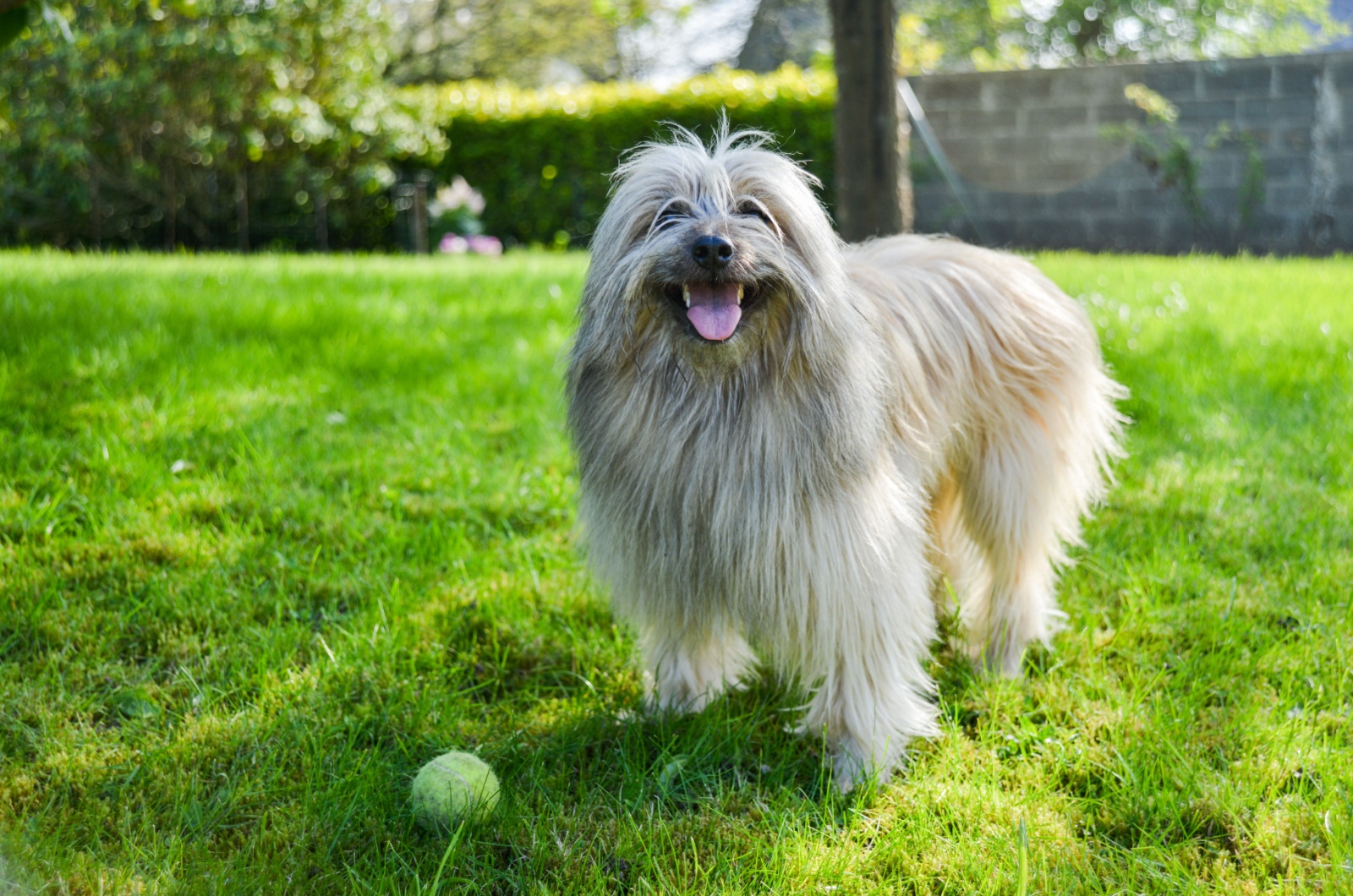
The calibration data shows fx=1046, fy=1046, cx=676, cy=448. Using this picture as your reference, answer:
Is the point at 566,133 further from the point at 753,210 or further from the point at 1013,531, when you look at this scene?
the point at 753,210

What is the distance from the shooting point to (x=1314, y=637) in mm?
3109

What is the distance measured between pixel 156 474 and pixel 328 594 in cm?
100

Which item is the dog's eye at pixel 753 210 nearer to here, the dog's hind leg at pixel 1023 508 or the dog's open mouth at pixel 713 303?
the dog's open mouth at pixel 713 303

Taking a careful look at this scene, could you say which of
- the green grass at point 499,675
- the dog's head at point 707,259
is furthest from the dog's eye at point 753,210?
the green grass at point 499,675

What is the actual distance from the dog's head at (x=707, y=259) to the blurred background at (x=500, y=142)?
8.47 metres

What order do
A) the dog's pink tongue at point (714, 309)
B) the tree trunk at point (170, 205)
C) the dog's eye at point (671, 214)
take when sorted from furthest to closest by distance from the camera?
1. the tree trunk at point (170, 205)
2. the dog's eye at point (671, 214)
3. the dog's pink tongue at point (714, 309)

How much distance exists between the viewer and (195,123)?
10.5 metres

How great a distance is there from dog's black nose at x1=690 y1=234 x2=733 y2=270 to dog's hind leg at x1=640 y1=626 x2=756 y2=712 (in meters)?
1.01

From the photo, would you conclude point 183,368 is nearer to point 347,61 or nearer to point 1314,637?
point 1314,637

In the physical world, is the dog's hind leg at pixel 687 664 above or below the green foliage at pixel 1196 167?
below

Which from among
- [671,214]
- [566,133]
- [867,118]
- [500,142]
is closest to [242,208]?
[500,142]

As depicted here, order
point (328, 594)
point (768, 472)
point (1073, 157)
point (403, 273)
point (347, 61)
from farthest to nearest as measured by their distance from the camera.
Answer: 1. point (1073, 157)
2. point (347, 61)
3. point (403, 273)
4. point (328, 594)
5. point (768, 472)

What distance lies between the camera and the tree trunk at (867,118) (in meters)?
5.72

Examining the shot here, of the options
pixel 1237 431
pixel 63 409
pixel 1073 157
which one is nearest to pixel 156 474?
pixel 63 409
